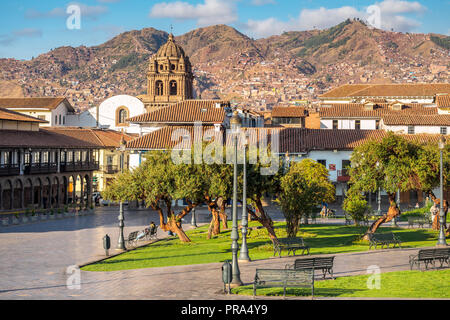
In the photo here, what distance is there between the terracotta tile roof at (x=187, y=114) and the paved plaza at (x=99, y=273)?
32955 mm

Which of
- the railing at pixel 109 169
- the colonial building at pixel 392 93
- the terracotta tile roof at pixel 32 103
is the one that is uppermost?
the colonial building at pixel 392 93

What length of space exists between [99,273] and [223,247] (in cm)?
873

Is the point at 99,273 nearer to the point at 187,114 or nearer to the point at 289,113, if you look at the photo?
the point at 187,114

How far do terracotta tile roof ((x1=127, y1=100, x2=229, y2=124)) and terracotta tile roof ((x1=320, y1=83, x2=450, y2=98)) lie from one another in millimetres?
43134

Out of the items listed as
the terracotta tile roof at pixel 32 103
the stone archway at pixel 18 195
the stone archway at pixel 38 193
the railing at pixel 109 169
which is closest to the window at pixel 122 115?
the terracotta tile roof at pixel 32 103

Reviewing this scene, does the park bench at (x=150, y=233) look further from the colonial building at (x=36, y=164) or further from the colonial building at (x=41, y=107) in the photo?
the colonial building at (x=41, y=107)

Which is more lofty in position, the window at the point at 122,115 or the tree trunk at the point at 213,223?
the window at the point at 122,115

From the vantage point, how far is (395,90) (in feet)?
350

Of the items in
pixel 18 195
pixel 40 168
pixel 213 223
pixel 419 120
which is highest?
pixel 419 120

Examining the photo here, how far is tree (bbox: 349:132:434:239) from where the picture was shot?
100 ft

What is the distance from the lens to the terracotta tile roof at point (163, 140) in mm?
61281

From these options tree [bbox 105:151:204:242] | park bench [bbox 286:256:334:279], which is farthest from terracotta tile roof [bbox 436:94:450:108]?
park bench [bbox 286:256:334:279]

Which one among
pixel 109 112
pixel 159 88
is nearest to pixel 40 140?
pixel 109 112
